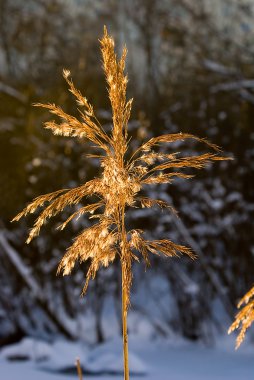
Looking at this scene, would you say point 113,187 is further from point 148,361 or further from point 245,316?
point 148,361

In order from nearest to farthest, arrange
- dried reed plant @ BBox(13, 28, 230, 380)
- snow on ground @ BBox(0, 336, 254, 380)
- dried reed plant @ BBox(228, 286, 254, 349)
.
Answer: dried reed plant @ BBox(228, 286, 254, 349)
dried reed plant @ BBox(13, 28, 230, 380)
snow on ground @ BBox(0, 336, 254, 380)

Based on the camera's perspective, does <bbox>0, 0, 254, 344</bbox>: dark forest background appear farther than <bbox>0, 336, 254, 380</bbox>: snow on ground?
Yes

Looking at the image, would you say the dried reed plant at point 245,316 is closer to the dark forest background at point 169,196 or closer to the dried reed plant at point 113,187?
the dried reed plant at point 113,187

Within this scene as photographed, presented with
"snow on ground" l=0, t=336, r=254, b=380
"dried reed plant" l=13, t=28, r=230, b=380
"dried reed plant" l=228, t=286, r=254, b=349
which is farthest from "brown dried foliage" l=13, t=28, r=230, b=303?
"snow on ground" l=0, t=336, r=254, b=380

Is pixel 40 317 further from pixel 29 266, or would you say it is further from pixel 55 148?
pixel 55 148

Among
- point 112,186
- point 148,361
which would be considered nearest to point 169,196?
point 148,361

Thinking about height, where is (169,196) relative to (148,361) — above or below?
above

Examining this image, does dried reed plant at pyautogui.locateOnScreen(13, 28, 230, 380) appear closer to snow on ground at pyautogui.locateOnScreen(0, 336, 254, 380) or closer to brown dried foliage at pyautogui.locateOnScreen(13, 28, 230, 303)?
brown dried foliage at pyautogui.locateOnScreen(13, 28, 230, 303)
